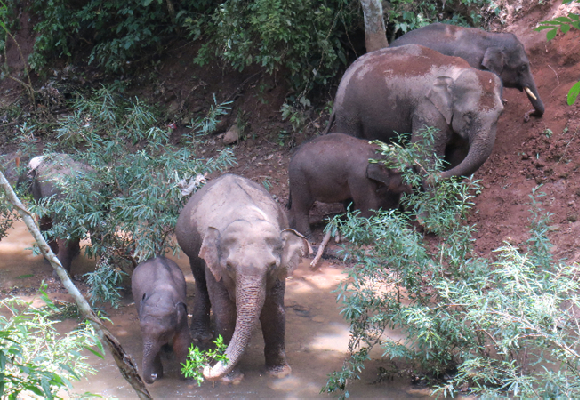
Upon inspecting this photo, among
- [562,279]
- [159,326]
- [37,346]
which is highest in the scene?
[37,346]

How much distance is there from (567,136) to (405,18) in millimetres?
3276

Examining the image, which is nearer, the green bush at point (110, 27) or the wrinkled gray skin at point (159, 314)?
the wrinkled gray skin at point (159, 314)

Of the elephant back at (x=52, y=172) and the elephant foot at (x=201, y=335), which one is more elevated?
the elephant back at (x=52, y=172)

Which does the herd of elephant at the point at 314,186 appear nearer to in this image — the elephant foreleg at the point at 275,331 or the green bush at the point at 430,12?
the elephant foreleg at the point at 275,331

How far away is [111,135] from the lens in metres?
7.20

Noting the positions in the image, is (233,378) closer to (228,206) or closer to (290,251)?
(290,251)

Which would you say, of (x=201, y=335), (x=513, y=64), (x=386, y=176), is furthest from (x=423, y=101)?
(x=201, y=335)

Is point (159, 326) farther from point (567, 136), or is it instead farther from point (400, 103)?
point (567, 136)

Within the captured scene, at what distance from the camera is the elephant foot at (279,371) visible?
5.16 meters

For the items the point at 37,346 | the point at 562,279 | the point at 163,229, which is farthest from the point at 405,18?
the point at 37,346

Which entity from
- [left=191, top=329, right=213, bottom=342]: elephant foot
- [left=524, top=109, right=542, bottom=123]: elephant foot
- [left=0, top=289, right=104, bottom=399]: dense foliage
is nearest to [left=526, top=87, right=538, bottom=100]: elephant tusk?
[left=524, top=109, right=542, bottom=123]: elephant foot

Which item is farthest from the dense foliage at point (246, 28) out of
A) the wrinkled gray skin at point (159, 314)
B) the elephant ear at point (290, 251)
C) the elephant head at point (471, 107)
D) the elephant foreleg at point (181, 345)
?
the elephant foreleg at point (181, 345)

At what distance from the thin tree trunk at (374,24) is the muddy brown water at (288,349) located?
145 inches

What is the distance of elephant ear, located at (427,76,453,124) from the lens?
7398mm
